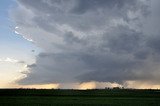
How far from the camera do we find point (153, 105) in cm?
5881

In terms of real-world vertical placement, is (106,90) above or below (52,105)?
above

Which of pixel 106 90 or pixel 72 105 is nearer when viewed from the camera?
pixel 72 105

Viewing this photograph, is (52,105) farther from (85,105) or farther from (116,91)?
(116,91)

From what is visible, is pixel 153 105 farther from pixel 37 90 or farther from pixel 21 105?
pixel 37 90

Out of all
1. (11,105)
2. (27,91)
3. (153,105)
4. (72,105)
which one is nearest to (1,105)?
(11,105)

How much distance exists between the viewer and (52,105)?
57844mm

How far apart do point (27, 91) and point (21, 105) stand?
96.4m

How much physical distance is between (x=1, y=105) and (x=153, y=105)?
21512 millimetres

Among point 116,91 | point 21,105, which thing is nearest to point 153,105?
point 21,105

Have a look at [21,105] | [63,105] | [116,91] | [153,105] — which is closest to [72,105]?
[63,105]

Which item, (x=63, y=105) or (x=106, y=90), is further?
(x=106, y=90)

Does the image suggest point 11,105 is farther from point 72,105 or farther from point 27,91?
point 27,91

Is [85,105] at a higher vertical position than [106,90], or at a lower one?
lower

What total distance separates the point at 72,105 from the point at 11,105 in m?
8.67
